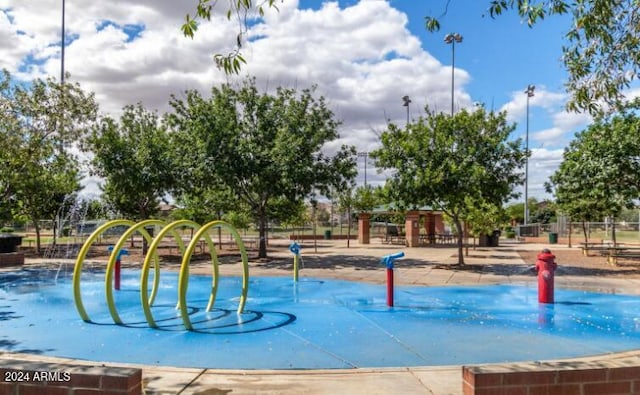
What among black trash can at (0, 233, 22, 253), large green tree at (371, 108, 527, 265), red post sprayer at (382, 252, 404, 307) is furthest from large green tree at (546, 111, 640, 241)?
black trash can at (0, 233, 22, 253)

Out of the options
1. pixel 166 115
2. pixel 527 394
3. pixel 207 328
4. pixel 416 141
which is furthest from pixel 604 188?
pixel 166 115

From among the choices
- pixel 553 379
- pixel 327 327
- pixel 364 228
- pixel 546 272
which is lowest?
pixel 327 327

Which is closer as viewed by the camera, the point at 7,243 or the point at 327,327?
the point at 327,327

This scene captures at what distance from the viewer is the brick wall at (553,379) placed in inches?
170

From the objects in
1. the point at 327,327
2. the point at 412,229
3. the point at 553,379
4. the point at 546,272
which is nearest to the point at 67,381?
the point at 553,379

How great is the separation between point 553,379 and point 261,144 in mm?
19179

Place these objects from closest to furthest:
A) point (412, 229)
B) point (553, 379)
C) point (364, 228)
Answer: point (553, 379) < point (412, 229) < point (364, 228)

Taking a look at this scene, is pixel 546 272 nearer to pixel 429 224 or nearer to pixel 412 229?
pixel 412 229

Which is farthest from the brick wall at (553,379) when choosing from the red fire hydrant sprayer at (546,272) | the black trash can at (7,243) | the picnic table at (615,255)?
the black trash can at (7,243)

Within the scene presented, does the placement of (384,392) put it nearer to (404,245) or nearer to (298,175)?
(298,175)

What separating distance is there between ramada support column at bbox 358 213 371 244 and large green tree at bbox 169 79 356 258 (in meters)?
15.4

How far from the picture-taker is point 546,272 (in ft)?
39.2

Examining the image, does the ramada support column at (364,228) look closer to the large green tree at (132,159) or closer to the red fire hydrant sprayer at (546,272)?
the large green tree at (132,159)

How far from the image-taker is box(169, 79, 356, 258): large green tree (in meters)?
21.5
